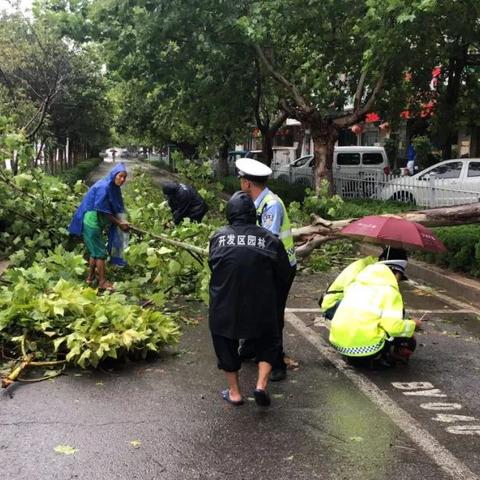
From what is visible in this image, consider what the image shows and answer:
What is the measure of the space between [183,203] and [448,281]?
382 centimetres

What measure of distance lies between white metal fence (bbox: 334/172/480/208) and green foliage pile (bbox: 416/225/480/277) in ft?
5.10

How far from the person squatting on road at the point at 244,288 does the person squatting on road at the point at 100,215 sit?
10.9ft

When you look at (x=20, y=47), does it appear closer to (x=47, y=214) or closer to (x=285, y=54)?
(x=285, y=54)

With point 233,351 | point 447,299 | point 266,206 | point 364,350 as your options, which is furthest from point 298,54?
point 233,351

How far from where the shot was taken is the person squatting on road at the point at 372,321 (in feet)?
15.9

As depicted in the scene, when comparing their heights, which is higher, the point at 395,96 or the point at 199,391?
the point at 395,96

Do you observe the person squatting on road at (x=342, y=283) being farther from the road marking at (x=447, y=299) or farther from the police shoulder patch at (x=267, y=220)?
the road marking at (x=447, y=299)

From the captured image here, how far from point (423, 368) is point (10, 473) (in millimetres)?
3327

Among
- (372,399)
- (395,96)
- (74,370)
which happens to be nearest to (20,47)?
(395,96)

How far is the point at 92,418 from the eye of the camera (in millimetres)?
4098

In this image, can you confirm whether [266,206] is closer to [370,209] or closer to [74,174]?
[370,209]

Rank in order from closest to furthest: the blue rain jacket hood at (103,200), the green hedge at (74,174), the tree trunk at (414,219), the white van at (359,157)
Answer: the tree trunk at (414,219) → the blue rain jacket hood at (103,200) → the green hedge at (74,174) → the white van at (359,157)

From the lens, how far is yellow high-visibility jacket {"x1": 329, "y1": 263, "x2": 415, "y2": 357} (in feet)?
15.9

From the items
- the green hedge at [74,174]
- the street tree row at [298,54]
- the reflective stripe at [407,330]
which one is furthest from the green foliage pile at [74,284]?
the green hedge at [74,174]
